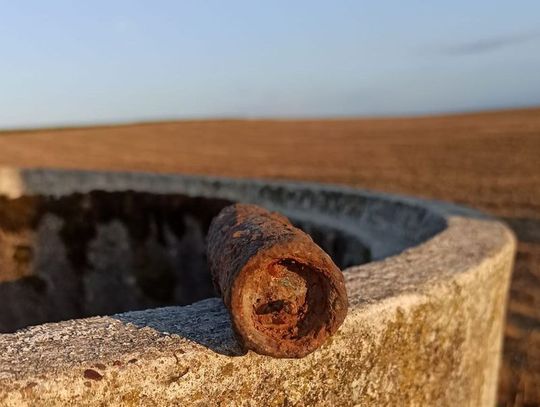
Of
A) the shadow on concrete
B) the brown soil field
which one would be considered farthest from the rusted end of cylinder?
the brown soil field

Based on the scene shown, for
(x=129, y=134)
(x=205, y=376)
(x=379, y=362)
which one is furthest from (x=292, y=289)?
(x=129, y=134)

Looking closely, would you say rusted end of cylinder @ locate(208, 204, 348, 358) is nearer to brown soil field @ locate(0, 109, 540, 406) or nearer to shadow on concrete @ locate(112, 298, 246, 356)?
shadow on concrete @ locate(112, 298, 246, 356)

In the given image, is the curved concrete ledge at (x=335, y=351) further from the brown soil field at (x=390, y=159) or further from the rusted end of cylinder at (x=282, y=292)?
the brown soil field at (x=390, y=159)

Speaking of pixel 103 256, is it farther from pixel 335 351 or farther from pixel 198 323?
pixel 335 351

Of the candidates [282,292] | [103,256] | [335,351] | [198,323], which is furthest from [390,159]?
[282,292]

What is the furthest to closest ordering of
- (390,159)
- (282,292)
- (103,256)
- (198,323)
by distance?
(390,159) → (103,256) → (198,323) → (282,292)

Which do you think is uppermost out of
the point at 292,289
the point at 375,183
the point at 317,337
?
the point at 292,289

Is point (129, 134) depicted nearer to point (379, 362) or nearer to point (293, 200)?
point (293, 200)
